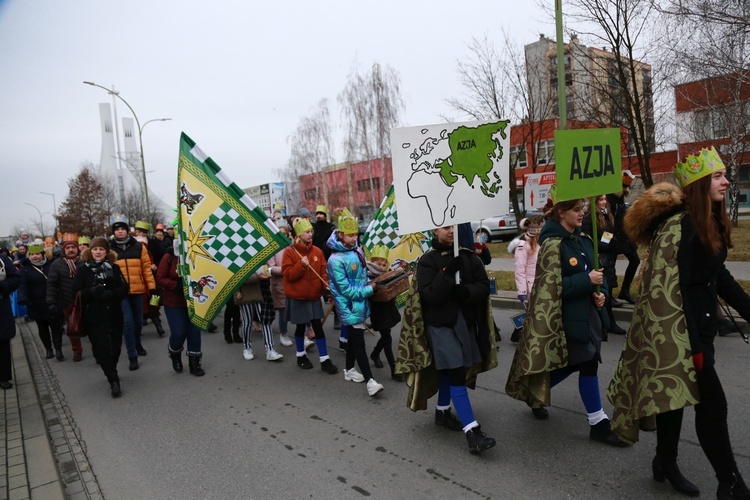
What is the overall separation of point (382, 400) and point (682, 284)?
3.08 meters

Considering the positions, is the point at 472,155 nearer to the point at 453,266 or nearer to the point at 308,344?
the point at 453,266

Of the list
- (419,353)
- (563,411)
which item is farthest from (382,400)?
(563,411)

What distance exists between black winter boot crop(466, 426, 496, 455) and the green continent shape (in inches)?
69.7

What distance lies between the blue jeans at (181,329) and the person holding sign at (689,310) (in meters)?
5.14

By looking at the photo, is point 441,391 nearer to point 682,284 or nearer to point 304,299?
point 682,284

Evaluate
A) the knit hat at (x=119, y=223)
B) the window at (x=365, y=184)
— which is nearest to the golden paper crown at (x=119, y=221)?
the knit hat at (x=119, y=223)

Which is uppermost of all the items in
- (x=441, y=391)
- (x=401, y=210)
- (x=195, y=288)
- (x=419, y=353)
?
(x=401, y=210)

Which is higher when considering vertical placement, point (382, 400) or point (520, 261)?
point (520, 261)

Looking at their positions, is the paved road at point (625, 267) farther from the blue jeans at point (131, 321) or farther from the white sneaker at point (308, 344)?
the blue jeans at point (131, 321)

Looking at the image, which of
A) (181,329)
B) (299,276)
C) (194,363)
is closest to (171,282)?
(181,329)

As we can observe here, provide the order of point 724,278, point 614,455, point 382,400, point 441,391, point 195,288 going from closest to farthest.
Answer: point 724,278 → point 614,455 → point 441,391 → point 382,400 → point 195,288

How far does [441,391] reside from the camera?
13.9ft

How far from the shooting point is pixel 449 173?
3861 millimetres

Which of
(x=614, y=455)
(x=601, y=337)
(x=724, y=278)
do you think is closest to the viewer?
(x=724, y=278)
